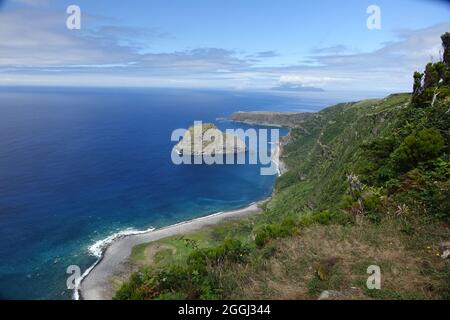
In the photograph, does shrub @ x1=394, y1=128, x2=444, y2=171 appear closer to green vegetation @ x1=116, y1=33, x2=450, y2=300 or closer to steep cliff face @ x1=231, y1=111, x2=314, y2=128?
green vegetation @ x1=116, y1=33, x2=450, y2=300

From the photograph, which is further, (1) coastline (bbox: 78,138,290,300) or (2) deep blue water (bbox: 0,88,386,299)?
(2) deep blue water (bbox: 0,88,386,299)

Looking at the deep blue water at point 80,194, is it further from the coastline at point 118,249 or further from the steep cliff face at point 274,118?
the steep cliff face at point 274,118

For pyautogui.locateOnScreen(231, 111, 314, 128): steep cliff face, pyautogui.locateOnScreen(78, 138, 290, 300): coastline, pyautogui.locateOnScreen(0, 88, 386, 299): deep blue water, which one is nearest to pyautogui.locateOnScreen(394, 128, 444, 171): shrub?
pyautogui.locateOnScreen(78, 138, 290, 300): coastline

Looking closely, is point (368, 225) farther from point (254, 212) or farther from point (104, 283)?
point (254, 212)

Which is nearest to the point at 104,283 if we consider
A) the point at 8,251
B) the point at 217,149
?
the point at 8,251

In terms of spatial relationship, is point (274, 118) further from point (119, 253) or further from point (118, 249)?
point (119, 253)

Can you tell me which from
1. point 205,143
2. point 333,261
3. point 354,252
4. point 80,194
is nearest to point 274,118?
point 205,143
